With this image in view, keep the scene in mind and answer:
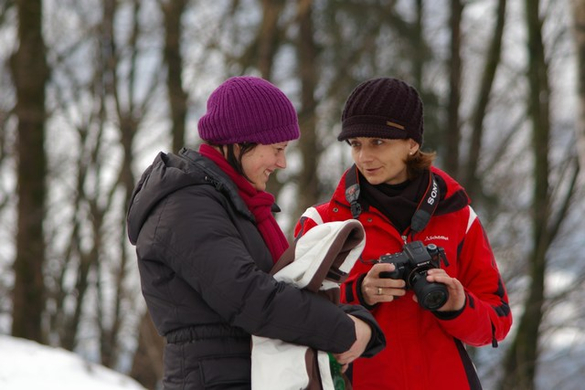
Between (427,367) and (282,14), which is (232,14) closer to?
(282,14)

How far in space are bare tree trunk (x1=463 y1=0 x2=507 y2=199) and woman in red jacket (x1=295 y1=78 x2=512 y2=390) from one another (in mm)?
11250

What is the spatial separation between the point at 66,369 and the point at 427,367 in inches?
165

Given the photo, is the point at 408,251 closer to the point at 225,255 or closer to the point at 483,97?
the point at 225,255

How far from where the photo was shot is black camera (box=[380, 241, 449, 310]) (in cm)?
261

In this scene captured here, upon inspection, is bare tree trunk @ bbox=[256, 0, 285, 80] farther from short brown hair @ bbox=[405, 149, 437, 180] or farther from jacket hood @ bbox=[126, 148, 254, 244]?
jacket hood @ bbox=[126, 148, 254, 244]

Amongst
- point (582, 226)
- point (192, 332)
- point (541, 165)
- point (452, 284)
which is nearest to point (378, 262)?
point (452, 284)

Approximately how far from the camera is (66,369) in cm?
634

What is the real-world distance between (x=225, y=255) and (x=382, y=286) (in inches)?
26.6

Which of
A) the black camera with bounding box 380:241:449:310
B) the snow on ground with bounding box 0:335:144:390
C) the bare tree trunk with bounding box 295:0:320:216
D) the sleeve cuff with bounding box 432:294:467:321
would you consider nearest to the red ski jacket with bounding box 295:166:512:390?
the sleeve cuff with bounding box 432:294:467:321

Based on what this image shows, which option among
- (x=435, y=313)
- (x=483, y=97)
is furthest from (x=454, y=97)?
(x=435, y=313)

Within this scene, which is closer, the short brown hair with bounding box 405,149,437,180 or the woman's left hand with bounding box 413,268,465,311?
the woman's left hand with bounding box 413,268,465,311

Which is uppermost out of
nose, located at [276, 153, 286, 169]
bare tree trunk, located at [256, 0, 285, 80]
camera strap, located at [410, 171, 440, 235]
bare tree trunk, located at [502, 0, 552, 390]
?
nose, located at [276, 153, 286, 169]

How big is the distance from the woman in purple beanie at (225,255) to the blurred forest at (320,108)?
349 inches

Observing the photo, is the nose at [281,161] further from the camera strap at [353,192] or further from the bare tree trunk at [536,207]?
A: the bare tree trunk at [536,207]
